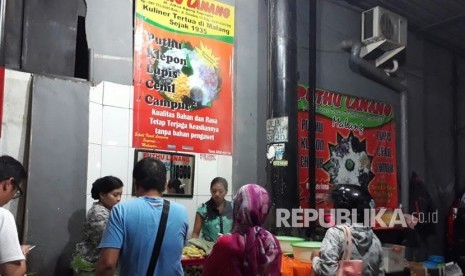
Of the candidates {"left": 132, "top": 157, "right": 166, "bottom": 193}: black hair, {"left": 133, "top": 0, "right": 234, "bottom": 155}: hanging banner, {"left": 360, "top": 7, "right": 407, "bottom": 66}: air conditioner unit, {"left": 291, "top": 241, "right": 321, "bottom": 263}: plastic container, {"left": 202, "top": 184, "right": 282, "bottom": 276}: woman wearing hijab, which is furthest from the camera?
{"left": 360, "top": 7, "right": 407, "bottom": 66}: air conditioner unit

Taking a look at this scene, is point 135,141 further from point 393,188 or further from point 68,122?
point 393,188

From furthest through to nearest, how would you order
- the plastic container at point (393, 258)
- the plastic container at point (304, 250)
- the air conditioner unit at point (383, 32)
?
1. the air conditioner unit at point (383, 32)
2. the plastic container at point (393, 258)
3. the plastic container at point (304, 250)

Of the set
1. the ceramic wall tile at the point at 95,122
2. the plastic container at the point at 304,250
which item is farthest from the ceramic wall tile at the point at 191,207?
the plastic container at the point at 304,250

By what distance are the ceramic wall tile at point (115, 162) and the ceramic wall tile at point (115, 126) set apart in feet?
0.20

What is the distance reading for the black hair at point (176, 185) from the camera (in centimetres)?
511

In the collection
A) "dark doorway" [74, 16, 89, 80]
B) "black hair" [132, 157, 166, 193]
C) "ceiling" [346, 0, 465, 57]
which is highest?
"ceiling" [346, 0, 465, 57]

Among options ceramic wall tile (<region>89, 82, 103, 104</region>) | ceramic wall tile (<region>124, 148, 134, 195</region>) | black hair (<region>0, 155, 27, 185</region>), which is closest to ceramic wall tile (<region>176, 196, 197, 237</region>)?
ceramic wall tile (<region>124, 148, 134, 195</region>)

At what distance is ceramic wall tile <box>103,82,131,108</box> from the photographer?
4738mm

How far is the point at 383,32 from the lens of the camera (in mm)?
6746

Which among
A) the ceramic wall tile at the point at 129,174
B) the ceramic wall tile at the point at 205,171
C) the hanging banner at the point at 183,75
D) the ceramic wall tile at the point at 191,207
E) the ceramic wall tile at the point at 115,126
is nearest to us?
the ceramic wall tile at the point at 115,126

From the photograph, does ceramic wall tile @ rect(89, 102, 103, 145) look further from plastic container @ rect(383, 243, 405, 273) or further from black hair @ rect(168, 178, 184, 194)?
plastic container @ rect(383, 243, 405, 273)

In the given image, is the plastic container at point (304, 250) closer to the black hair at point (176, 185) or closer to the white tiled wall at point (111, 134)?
the black hair at point (176, 185)

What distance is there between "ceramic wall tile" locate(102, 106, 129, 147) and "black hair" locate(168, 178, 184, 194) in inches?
25.7

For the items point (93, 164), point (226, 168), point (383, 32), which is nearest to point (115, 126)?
point (93, 164)
